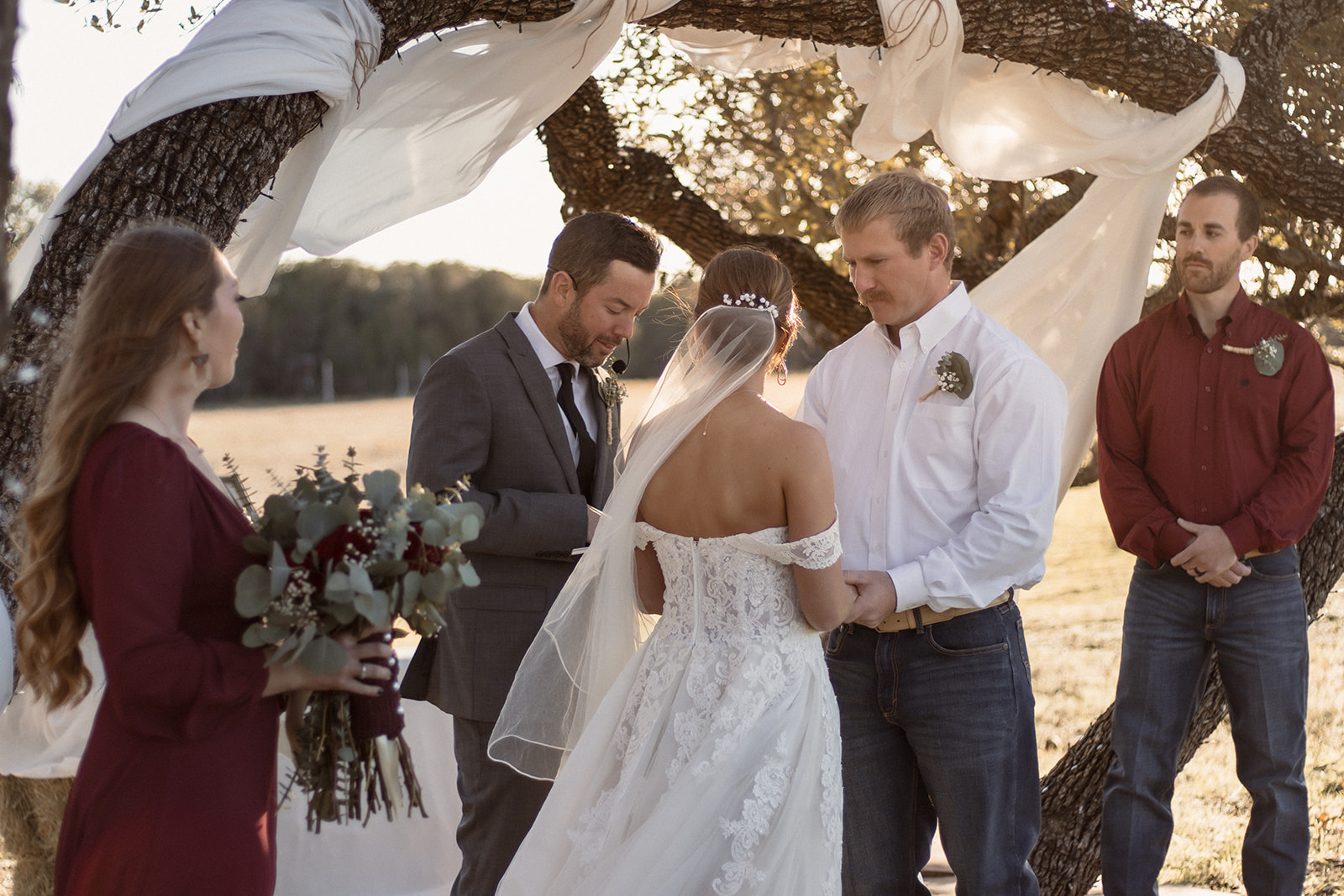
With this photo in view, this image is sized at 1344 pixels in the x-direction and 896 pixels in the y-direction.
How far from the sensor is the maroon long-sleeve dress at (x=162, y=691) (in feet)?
6.04

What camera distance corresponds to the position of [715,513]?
2646 millimetres

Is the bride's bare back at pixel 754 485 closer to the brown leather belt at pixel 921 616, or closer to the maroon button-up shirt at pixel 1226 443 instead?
the brown leather belt at pixel 921 616

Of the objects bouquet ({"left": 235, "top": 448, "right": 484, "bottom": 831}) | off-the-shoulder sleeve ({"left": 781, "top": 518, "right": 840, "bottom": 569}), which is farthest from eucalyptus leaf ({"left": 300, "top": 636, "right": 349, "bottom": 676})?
off-the-shoulder sleeve ({"left": 781, "top": 518, "right": 840, "bottom": 569})

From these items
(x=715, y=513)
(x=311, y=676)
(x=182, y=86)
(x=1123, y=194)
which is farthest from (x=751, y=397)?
(x=1123, y=194)

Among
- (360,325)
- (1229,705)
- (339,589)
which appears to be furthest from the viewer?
(360,325)

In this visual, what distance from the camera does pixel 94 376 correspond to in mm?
1936

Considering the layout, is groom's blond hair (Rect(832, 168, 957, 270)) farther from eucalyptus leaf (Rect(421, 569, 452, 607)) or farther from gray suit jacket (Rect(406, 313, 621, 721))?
eucalyptus leaf (Rect(421, 569, 452, 607))

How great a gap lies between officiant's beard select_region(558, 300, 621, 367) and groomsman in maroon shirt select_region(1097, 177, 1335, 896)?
65.2 inches

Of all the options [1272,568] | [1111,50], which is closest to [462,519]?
[1272,568]

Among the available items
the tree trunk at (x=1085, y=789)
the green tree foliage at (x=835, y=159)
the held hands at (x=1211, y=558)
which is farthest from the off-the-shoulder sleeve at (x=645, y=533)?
the green tree foliage at (x=835, y=159)

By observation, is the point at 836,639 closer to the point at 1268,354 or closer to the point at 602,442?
the point at 602,442

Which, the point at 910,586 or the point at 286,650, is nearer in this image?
the point at 286,650

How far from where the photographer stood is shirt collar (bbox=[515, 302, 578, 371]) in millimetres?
3338

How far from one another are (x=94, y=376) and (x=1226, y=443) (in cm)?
306
